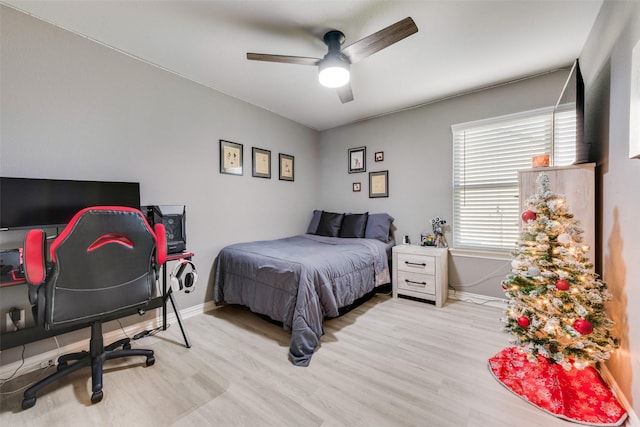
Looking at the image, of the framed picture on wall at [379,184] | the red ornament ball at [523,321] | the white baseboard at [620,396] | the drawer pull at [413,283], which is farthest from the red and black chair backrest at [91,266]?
the framed picture on wall at [379,184]

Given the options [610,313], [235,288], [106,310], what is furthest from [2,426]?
[610,313]

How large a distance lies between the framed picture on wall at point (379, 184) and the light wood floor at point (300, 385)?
1.95 metres

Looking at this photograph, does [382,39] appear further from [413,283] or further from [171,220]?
[413,283]

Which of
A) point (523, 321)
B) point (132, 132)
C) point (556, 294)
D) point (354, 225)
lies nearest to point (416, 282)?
point (354, 225)

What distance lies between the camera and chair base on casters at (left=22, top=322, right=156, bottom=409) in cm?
150

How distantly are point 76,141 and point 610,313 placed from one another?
3.96 meters

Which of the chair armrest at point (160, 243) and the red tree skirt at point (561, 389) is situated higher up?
the chair armrest at point (160, 243)

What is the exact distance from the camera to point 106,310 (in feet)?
5.21

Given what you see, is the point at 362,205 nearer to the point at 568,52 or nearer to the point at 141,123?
the point at 568,52

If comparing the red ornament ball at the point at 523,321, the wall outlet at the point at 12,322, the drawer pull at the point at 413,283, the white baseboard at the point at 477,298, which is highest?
the red ornament ball at the point at 523,321

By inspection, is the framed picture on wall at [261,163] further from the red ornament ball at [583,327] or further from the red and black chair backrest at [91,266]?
the red ornament ball at [583,327]

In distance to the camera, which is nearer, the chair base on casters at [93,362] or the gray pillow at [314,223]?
the chair base on casters at [93,362]

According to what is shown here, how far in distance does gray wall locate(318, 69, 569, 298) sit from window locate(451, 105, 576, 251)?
103 mm

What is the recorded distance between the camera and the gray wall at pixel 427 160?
9.40 feet
